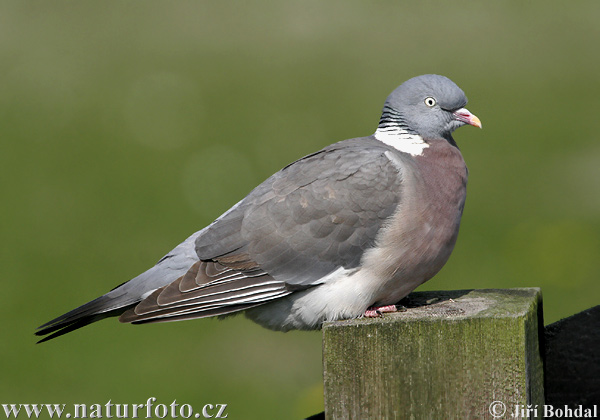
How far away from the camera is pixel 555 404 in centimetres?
283

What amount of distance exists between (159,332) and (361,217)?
340 cm

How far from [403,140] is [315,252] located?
73 cm

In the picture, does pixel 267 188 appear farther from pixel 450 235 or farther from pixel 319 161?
pixel 450 235

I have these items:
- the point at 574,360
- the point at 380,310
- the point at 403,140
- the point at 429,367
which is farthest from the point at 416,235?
the point at 429,367

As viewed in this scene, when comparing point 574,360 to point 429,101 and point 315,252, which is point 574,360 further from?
point 429,101

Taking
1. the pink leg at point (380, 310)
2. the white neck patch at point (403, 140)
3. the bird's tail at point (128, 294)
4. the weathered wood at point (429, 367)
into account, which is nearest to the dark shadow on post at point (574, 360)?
the weathered wood at point (429, 367)

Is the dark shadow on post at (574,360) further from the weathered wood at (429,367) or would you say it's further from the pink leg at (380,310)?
the pink leg at (380,310)

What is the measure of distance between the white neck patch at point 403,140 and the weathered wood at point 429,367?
149cm

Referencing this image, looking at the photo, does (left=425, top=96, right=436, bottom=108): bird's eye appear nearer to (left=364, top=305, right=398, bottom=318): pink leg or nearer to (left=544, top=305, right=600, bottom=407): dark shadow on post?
(left=364, top=305, right=398, bottom=318): pink leg

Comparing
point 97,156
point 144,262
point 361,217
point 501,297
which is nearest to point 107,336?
point 144,262

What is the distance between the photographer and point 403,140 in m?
3.91

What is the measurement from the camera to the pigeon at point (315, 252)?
349 cm

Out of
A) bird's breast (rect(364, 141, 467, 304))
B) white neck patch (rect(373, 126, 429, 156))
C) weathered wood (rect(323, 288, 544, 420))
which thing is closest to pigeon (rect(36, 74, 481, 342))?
bird's breast (rect(364, 141, 467, 304))

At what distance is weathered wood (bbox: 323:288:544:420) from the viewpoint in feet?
7.87
